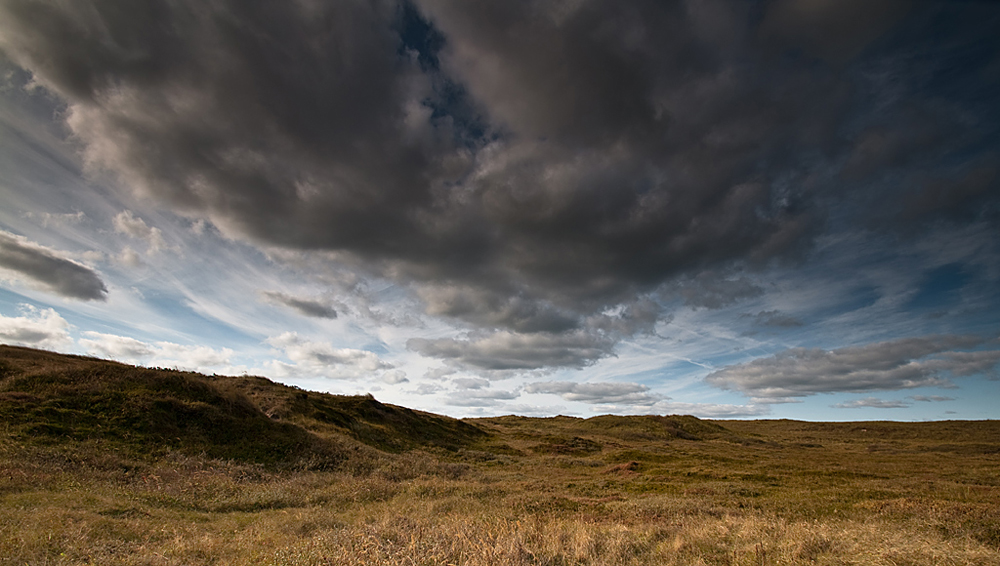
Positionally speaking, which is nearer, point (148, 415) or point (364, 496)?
point (364, 496)

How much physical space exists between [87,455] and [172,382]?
12.6 metres

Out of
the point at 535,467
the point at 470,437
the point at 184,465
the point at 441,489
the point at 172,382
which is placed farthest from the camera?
the point at 470,437

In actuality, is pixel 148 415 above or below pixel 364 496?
above

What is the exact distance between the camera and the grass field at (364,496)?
980cm

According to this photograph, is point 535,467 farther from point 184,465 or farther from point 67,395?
point 67,395

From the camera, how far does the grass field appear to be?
9.80 m

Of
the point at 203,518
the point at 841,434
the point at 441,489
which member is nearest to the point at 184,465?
the point at 203,518

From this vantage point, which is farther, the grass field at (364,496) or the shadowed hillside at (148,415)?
the shadowed hillside at (148,415)

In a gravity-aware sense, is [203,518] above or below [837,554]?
below

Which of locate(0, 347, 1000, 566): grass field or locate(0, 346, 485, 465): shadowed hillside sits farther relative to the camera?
locate(0, 346, 485, 465): shadowed hillside

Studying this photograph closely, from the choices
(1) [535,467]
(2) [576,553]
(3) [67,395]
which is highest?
(3) [67,395]

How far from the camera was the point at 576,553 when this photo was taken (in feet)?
31.7

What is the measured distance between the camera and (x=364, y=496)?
72.0ft

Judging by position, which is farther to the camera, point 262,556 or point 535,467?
point 535,467
